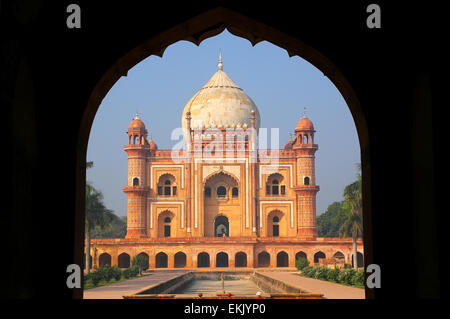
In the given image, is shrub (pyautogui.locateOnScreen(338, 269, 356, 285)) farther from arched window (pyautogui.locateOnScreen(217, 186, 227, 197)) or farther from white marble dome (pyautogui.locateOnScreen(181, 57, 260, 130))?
white marble dome (pyautogui.locateOnScreen(181, 57, 260, 130))

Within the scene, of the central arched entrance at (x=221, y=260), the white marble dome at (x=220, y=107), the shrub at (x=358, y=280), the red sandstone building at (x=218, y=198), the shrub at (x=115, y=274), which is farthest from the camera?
the white marble dome at (x=220, y=107)

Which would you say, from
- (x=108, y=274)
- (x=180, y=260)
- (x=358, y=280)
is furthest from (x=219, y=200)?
(x=358, y=280)

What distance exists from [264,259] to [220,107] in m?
8.59

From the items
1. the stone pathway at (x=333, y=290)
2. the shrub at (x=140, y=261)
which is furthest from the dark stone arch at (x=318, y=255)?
the stone pathway at (x=333, y=290)

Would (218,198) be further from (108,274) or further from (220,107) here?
(108,274)

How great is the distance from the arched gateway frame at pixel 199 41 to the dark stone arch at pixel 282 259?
88.5ft

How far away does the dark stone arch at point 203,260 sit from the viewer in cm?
3067

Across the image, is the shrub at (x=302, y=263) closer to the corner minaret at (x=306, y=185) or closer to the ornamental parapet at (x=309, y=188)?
the corner minaret at (x=306, y=185)

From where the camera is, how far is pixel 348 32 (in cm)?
417

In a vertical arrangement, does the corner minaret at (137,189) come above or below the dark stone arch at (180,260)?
above

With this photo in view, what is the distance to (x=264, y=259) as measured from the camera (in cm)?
3045
